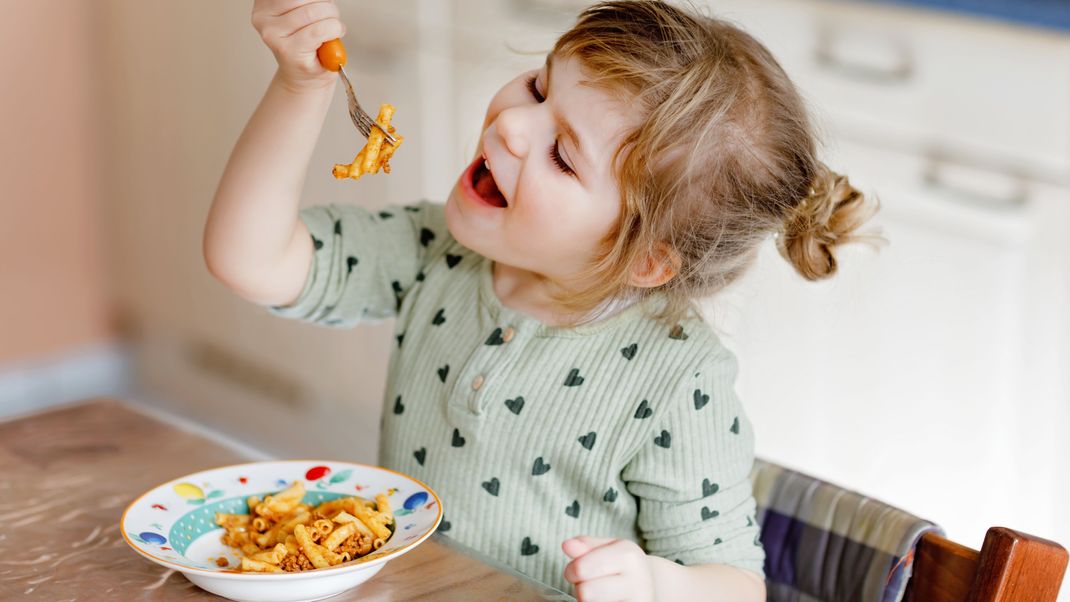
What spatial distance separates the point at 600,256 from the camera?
0.97 metres

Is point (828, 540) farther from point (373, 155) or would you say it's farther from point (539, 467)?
point (373, 155)

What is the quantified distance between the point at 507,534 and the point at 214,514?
0.25 meters

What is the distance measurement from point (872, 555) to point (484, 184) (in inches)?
16.5

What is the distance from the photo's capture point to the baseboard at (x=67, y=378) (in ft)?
8.66

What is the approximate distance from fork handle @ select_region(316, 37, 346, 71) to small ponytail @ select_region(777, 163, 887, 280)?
37 cm

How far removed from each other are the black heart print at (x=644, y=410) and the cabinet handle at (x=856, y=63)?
0.82 metres

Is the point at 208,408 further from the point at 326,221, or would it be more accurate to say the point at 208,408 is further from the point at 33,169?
the point at 326,221

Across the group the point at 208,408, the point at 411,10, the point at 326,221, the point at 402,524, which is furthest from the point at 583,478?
the point at 208,408

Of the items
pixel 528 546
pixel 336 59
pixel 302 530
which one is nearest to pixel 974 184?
pixel 528 546

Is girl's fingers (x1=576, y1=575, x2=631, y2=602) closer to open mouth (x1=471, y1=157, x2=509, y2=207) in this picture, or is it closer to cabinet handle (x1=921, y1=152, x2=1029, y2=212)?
open mouth (x1=471, y1=157, x2=509, y2=207)

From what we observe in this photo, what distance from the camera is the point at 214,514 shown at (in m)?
0.86

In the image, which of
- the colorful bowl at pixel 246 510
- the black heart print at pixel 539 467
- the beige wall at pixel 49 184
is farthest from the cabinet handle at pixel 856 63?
the beige wall at pixel 49 184

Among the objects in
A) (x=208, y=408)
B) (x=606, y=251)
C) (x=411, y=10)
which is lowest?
(x=208, y=408)

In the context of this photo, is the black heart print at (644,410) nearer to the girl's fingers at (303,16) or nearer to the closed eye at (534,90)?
the closed eye at (534,90)
